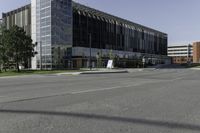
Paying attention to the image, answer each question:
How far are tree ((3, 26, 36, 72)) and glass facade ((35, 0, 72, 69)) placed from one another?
17.5 meters

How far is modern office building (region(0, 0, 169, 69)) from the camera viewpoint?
76.8 meters

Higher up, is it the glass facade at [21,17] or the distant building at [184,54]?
the glass facade at [21,17]

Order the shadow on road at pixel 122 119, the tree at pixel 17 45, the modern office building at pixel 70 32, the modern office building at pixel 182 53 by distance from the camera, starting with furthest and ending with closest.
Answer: the modern office building at pixel 182 53
the modern office building at pixel 70 32
the tree at pixel 17 45
the shadow on road at pixel 122 119

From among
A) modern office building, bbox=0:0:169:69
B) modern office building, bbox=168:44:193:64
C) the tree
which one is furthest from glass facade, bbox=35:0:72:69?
modern office building, bbox=168:44:193:64

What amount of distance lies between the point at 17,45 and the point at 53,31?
837 inches

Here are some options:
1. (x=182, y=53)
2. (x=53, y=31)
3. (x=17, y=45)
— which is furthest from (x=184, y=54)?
(x=17, y=45)

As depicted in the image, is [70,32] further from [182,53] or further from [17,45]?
[182,53]

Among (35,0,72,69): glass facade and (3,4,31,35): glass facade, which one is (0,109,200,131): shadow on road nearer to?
(35,0,72,69): glass facade

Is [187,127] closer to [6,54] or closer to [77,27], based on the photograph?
[6,54]

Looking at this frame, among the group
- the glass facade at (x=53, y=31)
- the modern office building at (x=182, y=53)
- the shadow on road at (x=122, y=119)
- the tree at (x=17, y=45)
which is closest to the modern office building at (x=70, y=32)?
the glass facade at (x=53, y=31)

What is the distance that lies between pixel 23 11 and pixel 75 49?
19.7 metres

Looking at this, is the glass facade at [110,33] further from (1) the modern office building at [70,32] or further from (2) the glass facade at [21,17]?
(2) the glass facade at [21,17]

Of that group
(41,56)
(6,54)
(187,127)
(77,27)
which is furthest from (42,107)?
(77,27)

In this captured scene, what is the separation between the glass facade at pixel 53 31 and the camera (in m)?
76.1
